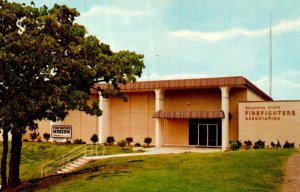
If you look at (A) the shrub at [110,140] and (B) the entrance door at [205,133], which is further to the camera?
(A) the shrub at [110,140]

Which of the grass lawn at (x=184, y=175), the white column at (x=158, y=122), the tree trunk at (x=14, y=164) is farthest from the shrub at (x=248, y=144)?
the tree trunk at (x=14, y=164)

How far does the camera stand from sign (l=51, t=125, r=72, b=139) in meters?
45.9

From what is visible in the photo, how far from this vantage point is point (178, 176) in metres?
20.8

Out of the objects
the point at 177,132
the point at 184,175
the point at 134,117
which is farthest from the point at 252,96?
the point at 184,175

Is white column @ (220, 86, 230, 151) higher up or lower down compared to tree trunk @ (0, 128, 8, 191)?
higher up

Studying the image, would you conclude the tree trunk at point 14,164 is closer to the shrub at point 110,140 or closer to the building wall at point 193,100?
the shrub at point 110,140

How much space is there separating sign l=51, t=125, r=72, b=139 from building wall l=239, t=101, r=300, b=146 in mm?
19464

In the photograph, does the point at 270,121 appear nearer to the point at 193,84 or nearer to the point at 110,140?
the point at 193,84

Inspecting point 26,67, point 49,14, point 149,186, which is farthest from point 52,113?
point 149,186

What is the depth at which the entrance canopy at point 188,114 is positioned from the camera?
122 ft

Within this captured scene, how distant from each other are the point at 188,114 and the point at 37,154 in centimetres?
1485

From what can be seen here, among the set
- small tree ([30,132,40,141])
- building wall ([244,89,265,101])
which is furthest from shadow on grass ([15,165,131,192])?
small tree ([30,132,40,141])

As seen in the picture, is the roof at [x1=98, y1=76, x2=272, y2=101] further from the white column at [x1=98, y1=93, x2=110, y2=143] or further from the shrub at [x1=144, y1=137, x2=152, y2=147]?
the shrub at [x1=144, y1=137, x2=152, y2=147]

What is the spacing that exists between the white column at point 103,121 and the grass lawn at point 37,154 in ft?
10.9
